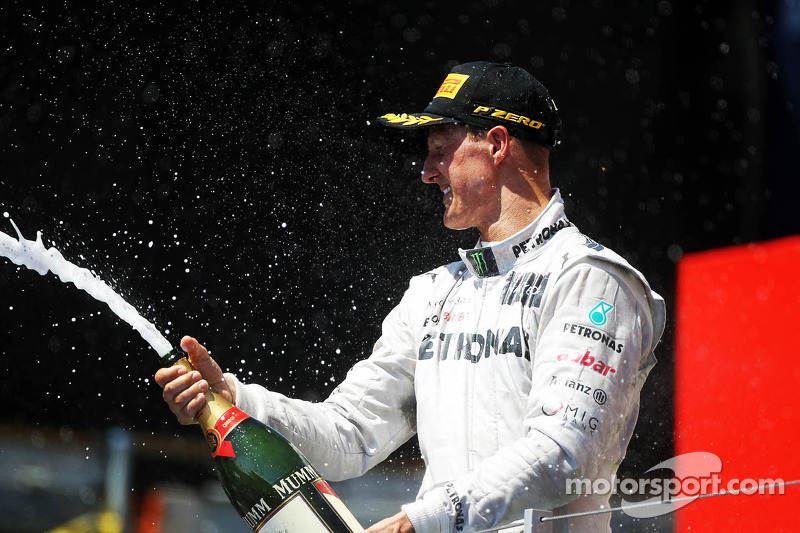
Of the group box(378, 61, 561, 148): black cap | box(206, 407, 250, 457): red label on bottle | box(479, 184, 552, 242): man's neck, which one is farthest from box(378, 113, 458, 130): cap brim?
box(206, 407, 250, 457): red label on bottle

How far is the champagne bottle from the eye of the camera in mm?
1332

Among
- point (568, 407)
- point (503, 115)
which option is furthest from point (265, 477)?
point (503, 115)

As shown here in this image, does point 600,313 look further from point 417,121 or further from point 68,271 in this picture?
point 68,271

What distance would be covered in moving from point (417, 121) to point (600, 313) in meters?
0.52

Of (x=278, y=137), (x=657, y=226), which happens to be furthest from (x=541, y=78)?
(x=278, y=137)

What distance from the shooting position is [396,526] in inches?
48.3

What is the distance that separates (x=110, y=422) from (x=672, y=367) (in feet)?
6.95

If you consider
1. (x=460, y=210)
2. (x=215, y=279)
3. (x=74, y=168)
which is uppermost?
(x=74, y=168)

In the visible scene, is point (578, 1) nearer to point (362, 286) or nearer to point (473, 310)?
point (362, 286)

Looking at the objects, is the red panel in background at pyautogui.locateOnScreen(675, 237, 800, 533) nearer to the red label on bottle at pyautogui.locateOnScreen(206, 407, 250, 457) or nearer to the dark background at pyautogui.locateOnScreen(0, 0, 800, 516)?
the dark background at pyautogui.locateOnScreen(0, 0, 800, 516)

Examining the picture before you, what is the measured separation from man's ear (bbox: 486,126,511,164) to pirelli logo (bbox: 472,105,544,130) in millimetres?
19

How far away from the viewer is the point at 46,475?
12.8 feet

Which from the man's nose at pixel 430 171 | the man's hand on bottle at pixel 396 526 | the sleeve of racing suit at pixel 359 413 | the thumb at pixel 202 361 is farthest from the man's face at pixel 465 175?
the man's hand on bottle at pixel 396 526

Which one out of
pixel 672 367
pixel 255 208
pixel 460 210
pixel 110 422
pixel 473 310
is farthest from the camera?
pixel 110 422
